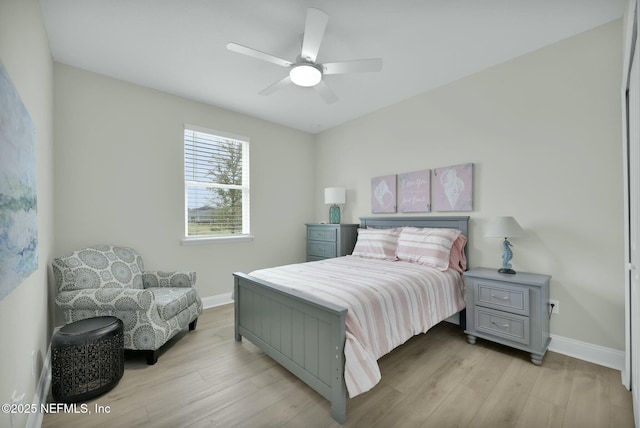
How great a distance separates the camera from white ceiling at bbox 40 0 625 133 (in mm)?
1954

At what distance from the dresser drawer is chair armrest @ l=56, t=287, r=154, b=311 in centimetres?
238

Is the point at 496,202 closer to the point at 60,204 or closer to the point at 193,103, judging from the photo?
the point at 193,103

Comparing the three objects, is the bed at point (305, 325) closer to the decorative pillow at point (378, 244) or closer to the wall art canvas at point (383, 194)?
the decorative pillow at point (378, 244)

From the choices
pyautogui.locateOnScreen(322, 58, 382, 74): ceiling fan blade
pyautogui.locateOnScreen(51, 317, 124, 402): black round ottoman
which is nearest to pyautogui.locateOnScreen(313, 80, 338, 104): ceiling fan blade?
pyautogui.locateOnScreen(322, 58, 382, 74): ceiling fan blade

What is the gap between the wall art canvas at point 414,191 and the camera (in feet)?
10.8

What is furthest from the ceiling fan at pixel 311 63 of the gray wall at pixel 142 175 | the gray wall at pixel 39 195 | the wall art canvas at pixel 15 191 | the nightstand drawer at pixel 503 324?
the nightstand drawer at pixel 503 324

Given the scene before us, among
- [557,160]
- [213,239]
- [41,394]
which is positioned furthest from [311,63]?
[41,394]

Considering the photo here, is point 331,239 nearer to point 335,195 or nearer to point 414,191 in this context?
point 335,195

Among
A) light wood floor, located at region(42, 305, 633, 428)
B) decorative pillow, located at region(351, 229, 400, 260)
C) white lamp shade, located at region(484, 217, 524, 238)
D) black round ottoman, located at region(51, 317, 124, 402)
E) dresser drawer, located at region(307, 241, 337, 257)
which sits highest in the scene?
white lamp shade, located at region(484, 217, 524, 238)

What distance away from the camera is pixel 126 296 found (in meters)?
2.17

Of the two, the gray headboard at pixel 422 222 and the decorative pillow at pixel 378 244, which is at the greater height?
the gray headboard at pixel 422 222

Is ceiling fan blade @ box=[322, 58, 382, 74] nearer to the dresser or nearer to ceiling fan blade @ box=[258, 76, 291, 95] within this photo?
ceiling fan blade @ box=[258, 76, 291, 95]

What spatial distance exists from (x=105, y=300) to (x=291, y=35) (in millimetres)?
2660

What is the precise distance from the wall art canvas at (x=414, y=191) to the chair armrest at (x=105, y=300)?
2980 millimetres
